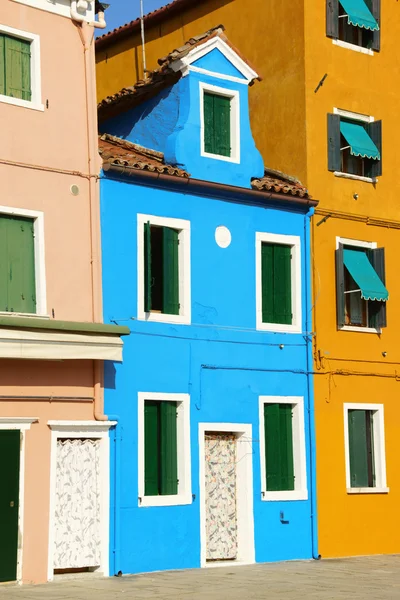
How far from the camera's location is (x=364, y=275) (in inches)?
899

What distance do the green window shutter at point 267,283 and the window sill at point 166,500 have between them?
12.4 ft

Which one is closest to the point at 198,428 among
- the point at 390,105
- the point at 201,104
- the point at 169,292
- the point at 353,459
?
the point at 169,292

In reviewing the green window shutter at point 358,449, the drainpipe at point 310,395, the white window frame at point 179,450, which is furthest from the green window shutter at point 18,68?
the green window shutter at point 358,449

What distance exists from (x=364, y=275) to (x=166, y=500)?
637 centimetres

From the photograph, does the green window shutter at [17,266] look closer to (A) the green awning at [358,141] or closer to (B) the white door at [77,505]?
(B) the white door at [77,505]

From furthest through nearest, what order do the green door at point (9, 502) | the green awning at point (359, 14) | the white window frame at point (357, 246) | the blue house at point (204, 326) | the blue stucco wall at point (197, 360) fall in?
the green awning at point (359, 14) < the white window frame at point (357, 246) < the blue house at point (204, 326) < the blue stucco wall at point (197, 360) < the green door at point (9, 502)

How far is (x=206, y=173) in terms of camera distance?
68.9 ft

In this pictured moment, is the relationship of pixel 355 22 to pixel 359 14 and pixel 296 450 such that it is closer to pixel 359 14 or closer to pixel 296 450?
pixel 359 14

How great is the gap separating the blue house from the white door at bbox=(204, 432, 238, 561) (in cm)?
2

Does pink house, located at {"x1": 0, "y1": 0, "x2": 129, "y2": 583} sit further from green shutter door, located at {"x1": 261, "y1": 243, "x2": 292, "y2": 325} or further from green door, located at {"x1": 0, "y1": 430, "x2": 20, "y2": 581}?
green shutter door, located at {"x1": 261, "y1": 243, "x2": 292, "y2": 325}

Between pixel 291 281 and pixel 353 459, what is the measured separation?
3655mm

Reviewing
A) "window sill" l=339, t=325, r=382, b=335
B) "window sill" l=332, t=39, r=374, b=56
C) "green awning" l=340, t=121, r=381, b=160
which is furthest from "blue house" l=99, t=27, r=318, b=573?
"window sill" l=332, t=39, r=374, b=56

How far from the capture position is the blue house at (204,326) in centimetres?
1931

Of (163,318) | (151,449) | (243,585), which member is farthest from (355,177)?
(243,585)
